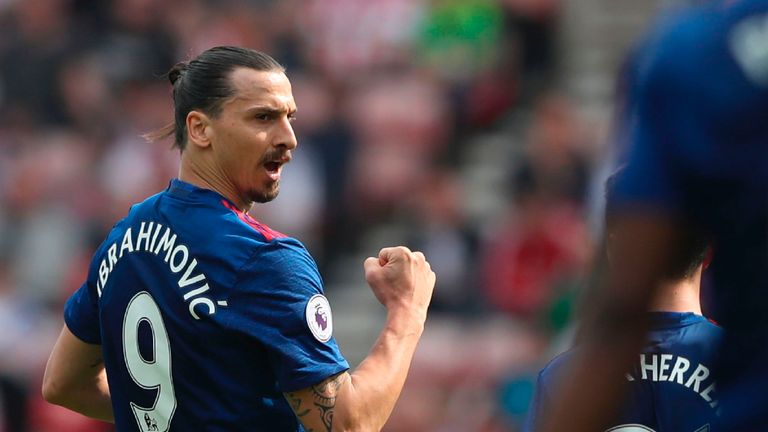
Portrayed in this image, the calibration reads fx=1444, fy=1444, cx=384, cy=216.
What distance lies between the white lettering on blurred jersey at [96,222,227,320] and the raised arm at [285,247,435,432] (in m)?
0.32

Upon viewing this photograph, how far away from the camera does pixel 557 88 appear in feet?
41.1

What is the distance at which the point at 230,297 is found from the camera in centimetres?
348

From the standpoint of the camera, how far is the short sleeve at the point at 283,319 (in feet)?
11.2

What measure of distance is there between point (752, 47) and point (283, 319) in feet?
5.36

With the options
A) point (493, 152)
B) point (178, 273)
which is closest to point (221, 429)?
point (178, 273)

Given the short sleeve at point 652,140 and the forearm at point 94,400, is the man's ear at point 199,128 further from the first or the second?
the short sleeve at point 652,140

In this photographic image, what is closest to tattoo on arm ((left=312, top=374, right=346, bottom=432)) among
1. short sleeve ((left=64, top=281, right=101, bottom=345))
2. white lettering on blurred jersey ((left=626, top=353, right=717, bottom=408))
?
white lettering on blurred jersey ((left=626, top=353, right=717, bottom=408))

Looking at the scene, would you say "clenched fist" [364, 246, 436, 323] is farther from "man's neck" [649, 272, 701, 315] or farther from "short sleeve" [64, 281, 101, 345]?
"short sleeve" [64, 281, 101, 345]

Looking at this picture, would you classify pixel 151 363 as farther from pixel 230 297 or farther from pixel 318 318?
pixel 318 318

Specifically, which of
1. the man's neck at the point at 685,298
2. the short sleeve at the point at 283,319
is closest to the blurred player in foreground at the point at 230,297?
the short sleeve at the point at 283,319

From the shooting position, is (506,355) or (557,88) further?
(557,88)

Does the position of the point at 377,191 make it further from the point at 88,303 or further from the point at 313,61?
the point at 88,303

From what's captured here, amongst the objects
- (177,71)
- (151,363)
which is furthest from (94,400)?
(177,71)

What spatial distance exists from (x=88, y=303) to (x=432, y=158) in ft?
27.0
